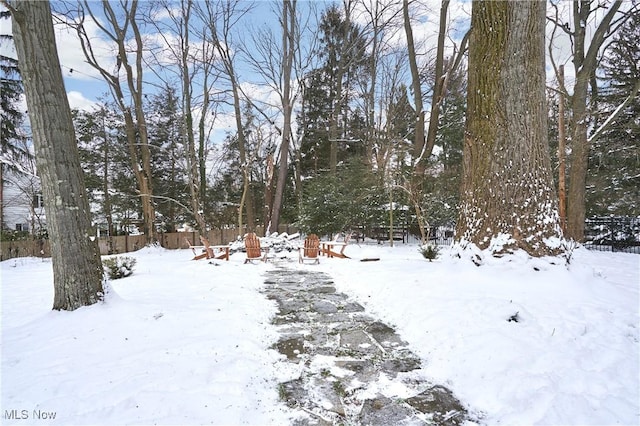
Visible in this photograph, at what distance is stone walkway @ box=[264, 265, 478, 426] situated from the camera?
218cm

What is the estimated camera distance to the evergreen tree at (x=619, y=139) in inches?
472

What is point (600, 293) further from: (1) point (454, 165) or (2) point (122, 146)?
(2) point (122, 146)

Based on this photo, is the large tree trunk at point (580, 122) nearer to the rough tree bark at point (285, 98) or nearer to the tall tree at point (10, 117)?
the rough tree bark at point (285, 98)

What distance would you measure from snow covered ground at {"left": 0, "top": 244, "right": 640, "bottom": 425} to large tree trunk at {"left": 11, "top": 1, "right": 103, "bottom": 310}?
342 millimetres

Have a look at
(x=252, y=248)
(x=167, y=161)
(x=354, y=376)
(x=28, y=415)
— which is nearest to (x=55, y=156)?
(x=28, y=415)

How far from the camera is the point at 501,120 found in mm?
4531

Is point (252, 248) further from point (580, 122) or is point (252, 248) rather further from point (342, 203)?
point (580, 122)

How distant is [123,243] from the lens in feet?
55.0

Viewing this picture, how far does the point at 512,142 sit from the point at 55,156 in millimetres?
5381

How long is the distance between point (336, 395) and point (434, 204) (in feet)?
39.1

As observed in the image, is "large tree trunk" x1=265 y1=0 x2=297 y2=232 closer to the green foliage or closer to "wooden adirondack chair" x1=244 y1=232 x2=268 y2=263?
the green foliage

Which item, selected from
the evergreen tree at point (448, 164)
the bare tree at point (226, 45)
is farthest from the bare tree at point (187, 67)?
the evergreen tree at point (448, 164)

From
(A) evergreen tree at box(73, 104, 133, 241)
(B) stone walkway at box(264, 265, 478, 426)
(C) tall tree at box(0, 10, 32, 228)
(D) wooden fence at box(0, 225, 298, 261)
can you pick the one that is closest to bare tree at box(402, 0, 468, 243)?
(D) wooden fence at box(0, 225, 298, 261)

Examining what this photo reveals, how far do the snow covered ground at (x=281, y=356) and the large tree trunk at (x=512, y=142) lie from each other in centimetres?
43
